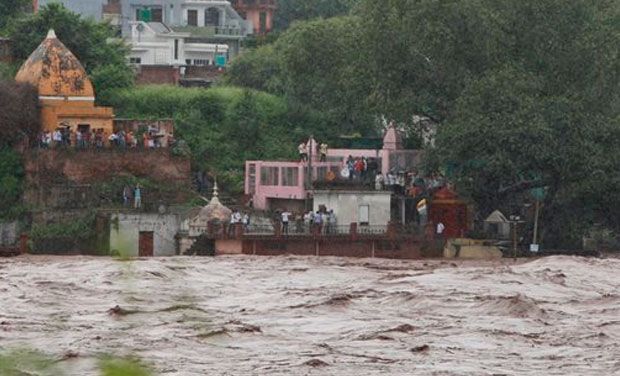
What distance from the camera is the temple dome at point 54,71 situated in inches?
2879

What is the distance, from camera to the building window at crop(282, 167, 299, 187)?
237 feet

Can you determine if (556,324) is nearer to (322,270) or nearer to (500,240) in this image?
(322,270)

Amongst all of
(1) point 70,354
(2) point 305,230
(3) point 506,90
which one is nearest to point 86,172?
(2) point 305,230

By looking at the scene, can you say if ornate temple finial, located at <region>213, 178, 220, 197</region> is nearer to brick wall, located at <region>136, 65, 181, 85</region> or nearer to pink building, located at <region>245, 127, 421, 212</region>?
pink building, located at <region>245, 127, 421, 212</region>

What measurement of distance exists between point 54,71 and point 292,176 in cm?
760

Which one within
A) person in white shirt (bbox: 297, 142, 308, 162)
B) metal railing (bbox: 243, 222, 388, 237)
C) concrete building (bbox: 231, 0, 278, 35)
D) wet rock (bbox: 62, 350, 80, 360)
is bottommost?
wet rock (bbox: 62, 350, 80, 360)

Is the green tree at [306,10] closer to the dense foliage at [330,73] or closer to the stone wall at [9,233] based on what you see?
the dense foliage at [330,73]

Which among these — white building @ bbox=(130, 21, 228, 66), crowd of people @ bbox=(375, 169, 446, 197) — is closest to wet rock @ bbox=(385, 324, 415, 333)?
crowd of people @ bbox=(375, 169, 446, 197)

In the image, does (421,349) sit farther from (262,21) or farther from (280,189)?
(262,21)

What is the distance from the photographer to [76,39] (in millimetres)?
78125

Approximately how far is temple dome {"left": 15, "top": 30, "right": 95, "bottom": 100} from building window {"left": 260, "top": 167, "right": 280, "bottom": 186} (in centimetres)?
567

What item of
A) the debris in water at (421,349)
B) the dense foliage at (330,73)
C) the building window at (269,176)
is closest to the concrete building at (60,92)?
the building window at (269,176)

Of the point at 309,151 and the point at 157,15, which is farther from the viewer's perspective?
the point at 157,15

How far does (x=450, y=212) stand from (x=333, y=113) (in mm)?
8424
